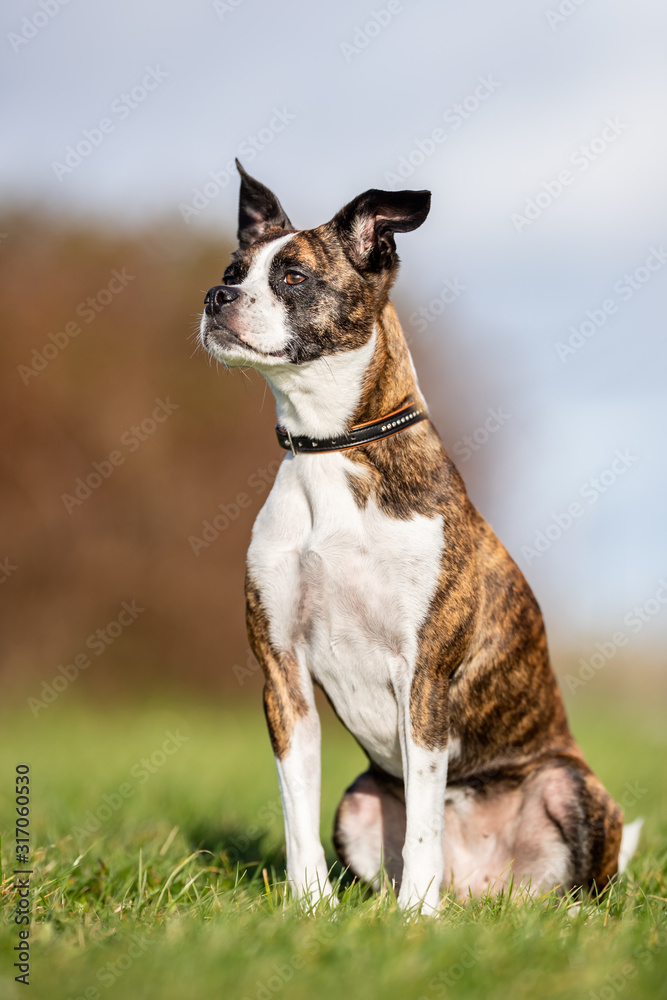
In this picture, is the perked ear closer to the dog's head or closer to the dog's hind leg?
the dog's head

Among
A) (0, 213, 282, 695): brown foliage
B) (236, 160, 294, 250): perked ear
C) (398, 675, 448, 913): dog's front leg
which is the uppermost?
(236, 160, 294, 250): perked ear

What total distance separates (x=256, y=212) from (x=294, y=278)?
36.2 inches

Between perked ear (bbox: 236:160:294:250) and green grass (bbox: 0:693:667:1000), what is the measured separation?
111 inches

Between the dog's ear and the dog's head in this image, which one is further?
the dog's ear

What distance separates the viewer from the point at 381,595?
3.63 m

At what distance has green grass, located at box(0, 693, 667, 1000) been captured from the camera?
2.34 meters

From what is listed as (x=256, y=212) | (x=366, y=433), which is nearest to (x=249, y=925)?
(x=366, y=433)

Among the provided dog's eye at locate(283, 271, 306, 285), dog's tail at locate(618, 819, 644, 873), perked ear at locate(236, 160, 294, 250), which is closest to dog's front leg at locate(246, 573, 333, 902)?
dog's eye at locate(283, 271, 306, 285)

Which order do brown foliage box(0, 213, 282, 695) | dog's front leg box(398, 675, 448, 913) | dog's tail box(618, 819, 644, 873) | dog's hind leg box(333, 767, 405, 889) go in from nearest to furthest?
dog's front leg box(398, 675, 448, 913)
dog's hind leg box(333, 767, 405, 889)
dog's tail box(618, 819, 644, 873)
brown foliage box(0, 213, 282, 695)

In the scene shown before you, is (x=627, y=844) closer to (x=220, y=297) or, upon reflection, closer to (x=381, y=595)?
(x=381, y=595)

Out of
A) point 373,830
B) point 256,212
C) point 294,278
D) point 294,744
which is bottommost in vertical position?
point 373,830

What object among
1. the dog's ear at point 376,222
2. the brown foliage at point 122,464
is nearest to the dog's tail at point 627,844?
the dog's ear at point 376,222

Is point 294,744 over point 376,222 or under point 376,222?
under

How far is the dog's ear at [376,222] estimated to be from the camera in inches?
153
